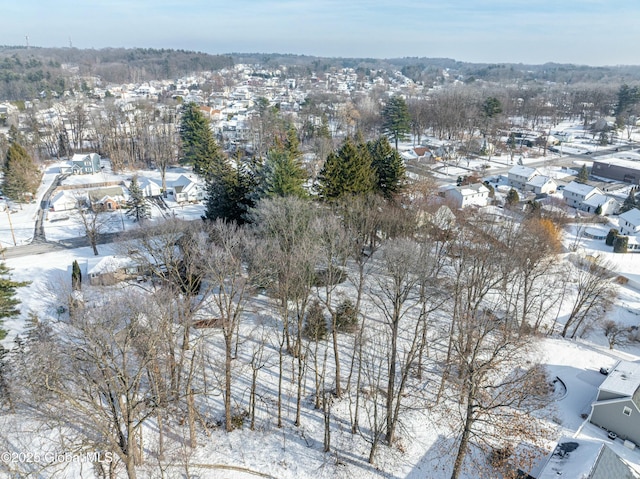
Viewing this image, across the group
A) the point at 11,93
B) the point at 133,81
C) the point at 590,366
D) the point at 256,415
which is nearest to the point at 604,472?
the point at 590,366

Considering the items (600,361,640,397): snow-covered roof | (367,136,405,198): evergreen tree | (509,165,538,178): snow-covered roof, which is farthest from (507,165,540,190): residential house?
(600,361,640,397): snow-covered roof

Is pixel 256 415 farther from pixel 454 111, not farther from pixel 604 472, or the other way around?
pixel 454 111

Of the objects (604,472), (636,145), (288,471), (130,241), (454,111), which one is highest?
(454,111)

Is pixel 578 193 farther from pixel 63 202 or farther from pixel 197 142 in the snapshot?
pixel 63 202

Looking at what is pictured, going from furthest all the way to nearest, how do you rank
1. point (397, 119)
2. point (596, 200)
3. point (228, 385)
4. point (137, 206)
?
point (397, 119)
point (596, 200)
point (137, 206)
point (228, 385)

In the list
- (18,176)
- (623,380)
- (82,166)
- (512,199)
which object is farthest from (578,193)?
(82,166)

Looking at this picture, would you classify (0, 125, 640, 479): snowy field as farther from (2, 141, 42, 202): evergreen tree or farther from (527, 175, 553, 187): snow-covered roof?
(527, 175, 553, 187): snow-covered roof
